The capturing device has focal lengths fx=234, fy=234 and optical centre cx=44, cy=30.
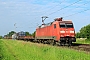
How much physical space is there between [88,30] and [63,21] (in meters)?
69.7

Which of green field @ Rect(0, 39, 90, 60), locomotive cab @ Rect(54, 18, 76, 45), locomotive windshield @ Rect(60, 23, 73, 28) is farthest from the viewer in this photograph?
locomotive windshield @ Rect(60, 23, 73, 28)

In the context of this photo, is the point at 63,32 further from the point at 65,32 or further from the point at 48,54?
the point at 48,54

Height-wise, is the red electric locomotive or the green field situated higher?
the red electric locomotive

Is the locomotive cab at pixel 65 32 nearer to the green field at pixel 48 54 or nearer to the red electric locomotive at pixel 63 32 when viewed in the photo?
the red electric locomotive at pixel 63 32

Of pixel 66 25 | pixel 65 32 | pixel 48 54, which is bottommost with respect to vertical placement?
pixel 48 54

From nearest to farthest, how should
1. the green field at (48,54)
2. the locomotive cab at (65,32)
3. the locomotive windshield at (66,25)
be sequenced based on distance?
the green field at (48,54)
the locomotive cab at (65,32)
the locomotive windshield at (66,25)

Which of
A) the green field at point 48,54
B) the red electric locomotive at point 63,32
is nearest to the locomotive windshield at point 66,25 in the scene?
the red electric locomotive at point 63,32

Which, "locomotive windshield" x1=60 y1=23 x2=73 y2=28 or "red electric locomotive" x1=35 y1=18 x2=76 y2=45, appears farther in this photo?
"locomotive windshield" x1=60 y1=23 x2=73 y2=28

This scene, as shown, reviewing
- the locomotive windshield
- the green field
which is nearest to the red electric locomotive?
the locomotive windshield

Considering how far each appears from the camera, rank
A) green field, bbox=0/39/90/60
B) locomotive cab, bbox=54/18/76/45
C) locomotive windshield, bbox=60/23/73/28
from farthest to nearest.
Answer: locomotive windshield, bbox=60/23/73/28 → locomotive cab, bbox=54/18/76/45 → green field, bbox=0/39/90/60

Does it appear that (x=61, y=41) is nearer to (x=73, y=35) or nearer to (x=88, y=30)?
(x=73, y=35)

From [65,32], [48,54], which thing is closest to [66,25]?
[65,32]

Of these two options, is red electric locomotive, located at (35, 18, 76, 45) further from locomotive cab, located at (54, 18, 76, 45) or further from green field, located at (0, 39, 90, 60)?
green field, located at (0, 39, 90, 60)

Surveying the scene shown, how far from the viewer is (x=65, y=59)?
1357 centimetres
